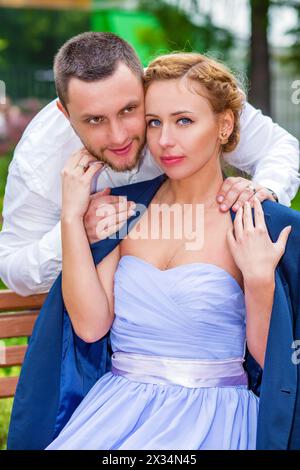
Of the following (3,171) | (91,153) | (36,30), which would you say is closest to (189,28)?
(3,171)

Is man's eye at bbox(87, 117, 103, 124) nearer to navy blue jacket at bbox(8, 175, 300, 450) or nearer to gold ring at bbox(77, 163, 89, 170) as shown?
gold ring at bbox(77, 163, 89, 170)

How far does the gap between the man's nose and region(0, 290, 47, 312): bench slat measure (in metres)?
0.90

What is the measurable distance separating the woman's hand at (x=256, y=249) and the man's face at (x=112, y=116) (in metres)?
0.54

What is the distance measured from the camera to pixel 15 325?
353cm

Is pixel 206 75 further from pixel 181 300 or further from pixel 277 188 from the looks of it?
pixel 181 300

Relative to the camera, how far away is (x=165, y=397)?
2760 millimetres

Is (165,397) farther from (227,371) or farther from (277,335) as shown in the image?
(277,335)

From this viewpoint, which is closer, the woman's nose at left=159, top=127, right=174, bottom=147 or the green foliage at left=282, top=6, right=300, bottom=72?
the woman's nose at left=159, top=127, right=174, bottom=147

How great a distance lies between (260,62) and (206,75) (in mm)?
10068

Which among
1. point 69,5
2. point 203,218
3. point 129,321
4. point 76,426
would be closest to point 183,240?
point 203,218

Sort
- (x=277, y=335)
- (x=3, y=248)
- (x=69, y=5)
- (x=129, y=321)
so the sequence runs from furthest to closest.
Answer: (x=69, y=5)
(x=3, y=248)
(x=129, y=321)
(x=277, y=335)

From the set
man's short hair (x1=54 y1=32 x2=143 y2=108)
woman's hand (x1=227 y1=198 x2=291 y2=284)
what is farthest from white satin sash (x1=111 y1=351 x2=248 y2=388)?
man's short hair (x1=54 y1=32 x2=143 y2=108)

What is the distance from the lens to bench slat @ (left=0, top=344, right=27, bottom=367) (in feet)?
11.8

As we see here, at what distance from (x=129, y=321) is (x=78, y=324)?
0.66 feet
